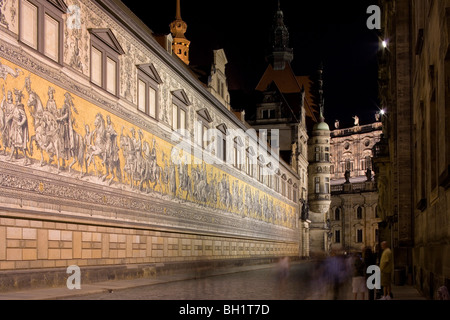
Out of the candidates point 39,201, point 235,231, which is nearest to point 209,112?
point 235,231

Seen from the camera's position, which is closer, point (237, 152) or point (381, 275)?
point (381, 275)

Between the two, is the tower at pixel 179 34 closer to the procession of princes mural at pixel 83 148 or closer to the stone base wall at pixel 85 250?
the procession of princes mural at pixel 83 148

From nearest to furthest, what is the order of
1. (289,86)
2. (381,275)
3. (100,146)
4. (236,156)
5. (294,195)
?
(381,275)
(100,146)
(236,156)
(294,195)
(289,86)

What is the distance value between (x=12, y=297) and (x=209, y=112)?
21.8 meters

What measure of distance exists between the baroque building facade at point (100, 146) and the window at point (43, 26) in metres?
0.03

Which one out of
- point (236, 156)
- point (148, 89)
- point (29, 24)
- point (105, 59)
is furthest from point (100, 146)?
point (236, 156)

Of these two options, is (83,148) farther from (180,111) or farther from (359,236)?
(359,236)

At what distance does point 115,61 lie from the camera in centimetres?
2183

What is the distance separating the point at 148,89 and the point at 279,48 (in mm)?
65465

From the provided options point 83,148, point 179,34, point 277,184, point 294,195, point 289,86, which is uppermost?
point 289,86

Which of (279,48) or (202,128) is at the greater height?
(279,48)

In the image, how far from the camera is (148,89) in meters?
24.8

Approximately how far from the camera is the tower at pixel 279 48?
8631 cm
